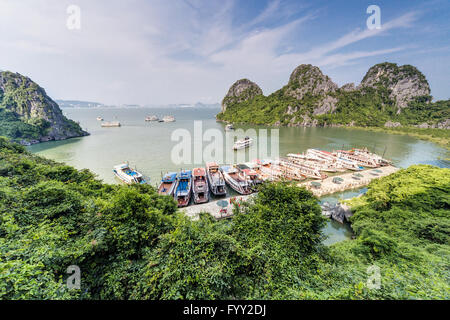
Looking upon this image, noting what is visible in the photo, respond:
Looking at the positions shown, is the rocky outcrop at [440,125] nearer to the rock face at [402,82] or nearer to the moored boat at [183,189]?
the rock face at [402,82]

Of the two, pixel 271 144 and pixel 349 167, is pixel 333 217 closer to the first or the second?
pixel 349 167

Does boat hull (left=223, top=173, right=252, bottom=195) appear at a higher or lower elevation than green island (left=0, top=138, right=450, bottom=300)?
lower

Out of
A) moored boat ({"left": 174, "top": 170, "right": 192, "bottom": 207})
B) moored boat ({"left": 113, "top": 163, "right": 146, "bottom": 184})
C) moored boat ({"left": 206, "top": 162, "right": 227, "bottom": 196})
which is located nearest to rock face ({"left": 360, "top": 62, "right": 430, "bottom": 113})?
moored boat ({"left": 206, "top": 162, "right": 227, "bottom": 196})

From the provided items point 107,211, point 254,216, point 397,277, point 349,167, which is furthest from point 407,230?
point 349,167

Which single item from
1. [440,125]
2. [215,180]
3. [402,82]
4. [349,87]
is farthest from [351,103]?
[215,180]

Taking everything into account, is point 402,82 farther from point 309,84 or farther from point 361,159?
point 361,159

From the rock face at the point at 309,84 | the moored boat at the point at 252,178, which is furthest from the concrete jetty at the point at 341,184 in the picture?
the rock face at the point at 309,84

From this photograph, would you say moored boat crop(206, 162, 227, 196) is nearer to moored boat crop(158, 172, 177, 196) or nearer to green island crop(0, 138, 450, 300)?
moored boat crop(158, 172, 177, 196)
